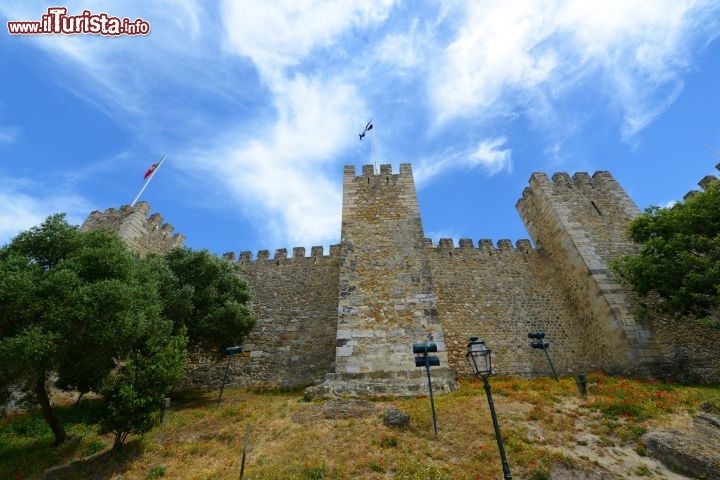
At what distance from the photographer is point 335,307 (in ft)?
60.5

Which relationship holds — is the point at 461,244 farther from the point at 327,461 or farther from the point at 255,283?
the point at 327,461

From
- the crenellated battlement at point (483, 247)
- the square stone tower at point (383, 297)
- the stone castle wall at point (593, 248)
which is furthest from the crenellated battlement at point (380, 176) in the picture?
the stone castle wall at point (593, 248)

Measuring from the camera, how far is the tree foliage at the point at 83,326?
877 cm

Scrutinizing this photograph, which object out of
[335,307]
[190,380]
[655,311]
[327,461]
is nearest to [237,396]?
[190,380]

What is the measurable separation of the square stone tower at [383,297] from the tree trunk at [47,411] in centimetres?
679

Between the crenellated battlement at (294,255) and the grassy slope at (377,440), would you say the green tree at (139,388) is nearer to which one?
the grassy slope at (377,440)

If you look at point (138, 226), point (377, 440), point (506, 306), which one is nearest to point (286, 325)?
point (138, 226)

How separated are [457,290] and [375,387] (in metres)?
8.88

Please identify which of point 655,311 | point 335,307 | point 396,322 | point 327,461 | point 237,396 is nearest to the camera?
point 327,461

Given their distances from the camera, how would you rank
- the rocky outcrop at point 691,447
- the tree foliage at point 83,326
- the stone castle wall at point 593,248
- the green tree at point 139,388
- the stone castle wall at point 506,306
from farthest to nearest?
the stone castle wall at point 506,306 < the stone castle wall at point 593,248 < the green tree at point 139,388 < the tree foliage at point 83,326 < the rocky outcrop at point 691,447

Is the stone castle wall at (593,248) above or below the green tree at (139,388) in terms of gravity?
above

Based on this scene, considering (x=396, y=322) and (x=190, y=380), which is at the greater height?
(x=396, y=322)

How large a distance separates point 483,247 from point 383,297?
9471 millimetres

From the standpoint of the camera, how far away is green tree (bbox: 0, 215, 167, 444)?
858 cm
